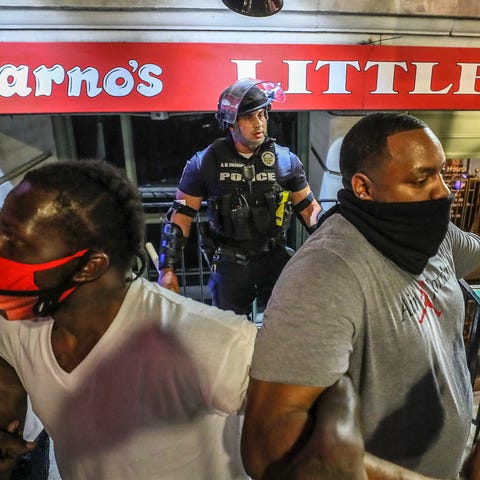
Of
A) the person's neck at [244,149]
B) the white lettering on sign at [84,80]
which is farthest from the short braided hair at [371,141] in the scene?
the white lettering on sign at [84,80]

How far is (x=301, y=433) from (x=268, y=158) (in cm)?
265

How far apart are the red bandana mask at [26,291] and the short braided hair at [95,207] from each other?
7 cm

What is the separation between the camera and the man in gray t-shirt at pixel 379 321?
47.9 inches

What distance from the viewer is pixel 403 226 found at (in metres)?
1.46

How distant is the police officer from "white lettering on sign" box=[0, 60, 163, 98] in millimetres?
665

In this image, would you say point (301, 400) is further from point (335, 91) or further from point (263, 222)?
point (335, 91)

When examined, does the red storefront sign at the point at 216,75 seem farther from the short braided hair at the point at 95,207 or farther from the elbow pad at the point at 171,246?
the short braided hair at the point at 95,207

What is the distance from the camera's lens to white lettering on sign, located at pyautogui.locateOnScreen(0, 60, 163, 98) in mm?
3434

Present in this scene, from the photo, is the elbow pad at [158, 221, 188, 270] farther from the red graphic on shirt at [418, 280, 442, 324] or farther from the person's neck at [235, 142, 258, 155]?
the red graphic on shirt at [418, 280, 442, 324]

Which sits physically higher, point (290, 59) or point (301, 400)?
point (290, 59)

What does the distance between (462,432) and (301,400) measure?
0.81 m

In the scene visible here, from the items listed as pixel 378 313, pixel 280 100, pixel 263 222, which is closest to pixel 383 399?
pixel 378 313

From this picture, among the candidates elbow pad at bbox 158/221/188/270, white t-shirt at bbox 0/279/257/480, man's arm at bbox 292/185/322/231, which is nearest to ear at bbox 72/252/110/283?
white t-shirt at bbox 0/279/257/480

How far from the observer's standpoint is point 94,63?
350 centimetres
